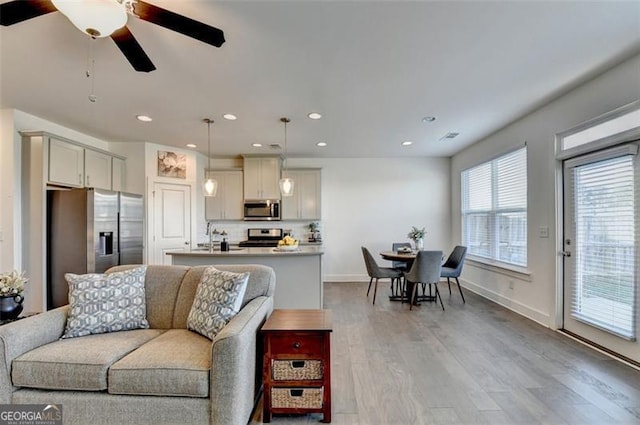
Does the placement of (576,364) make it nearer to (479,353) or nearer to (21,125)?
(479,353)

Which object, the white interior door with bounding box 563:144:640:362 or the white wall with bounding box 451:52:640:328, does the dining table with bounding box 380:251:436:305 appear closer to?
the white wall with bounding box 451:52:640:328

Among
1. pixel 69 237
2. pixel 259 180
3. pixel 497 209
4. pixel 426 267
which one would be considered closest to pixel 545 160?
pixel 497 209

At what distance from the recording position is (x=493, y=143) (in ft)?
16.3

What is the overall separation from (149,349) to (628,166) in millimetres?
3971

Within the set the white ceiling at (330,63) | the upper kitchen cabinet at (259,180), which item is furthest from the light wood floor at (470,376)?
the upper kitchen cabinet at (259,180)

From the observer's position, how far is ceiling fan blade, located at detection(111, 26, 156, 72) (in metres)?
1.84

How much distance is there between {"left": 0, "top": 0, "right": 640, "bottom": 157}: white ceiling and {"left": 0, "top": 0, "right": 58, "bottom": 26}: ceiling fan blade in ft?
1.28

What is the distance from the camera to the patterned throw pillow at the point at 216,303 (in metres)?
2.07

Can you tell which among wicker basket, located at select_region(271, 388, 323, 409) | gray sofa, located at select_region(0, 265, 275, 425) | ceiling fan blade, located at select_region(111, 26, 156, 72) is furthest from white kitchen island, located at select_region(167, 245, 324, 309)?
ceiling fan blade, located at select_region(111, 26, 156, 72)

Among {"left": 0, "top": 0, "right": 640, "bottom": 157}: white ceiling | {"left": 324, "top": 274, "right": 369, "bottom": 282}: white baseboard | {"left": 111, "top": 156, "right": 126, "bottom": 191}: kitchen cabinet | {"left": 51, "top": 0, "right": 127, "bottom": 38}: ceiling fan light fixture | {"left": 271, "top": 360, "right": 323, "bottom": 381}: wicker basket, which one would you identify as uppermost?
{"left": 0, "top": 0, "right": 640, "bottom": 157}: white ceiling

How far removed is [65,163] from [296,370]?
13.5 feet

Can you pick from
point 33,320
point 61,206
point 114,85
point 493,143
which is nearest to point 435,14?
point 114,85

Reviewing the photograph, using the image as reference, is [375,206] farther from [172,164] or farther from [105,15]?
[105,15]

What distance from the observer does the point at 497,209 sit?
498 cm
